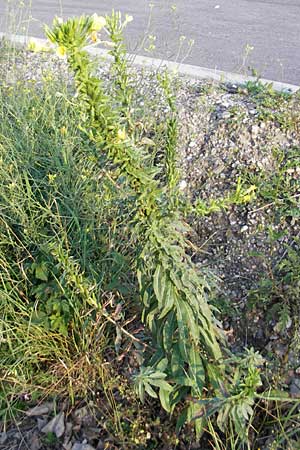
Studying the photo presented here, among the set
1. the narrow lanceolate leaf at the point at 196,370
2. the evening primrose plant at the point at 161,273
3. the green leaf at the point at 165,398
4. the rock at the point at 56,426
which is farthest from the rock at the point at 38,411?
the narrow lanceolate leaf at the point at 196,370

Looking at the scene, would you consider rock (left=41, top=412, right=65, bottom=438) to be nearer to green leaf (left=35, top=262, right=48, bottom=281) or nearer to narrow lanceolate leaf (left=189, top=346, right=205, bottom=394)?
green leaf (left=35, top=262, right=48, bottom=281)

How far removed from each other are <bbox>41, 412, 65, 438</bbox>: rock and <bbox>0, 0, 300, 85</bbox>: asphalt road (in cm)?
310

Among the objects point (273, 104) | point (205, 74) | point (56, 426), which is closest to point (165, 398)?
point (56, 426)

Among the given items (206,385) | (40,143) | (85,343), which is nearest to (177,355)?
(206,385)

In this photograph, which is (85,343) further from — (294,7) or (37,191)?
(294,7)

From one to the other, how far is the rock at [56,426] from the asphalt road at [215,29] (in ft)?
10.2

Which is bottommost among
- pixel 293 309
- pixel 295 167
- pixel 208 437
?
pixel 208 437

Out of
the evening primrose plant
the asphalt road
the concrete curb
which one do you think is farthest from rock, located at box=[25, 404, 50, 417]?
the asphalt road

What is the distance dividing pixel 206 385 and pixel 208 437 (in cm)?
30

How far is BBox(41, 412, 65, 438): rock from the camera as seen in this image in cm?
245

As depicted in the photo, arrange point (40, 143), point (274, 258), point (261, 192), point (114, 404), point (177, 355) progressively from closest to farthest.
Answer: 1. point (177, 355)
2. point (114, 404)
3. point (274, 258)
4. point (261, 192)
5. point (40, 143)

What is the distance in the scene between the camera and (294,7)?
622cm

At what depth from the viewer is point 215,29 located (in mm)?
5828

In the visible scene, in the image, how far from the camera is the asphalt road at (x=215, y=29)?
4828mm
